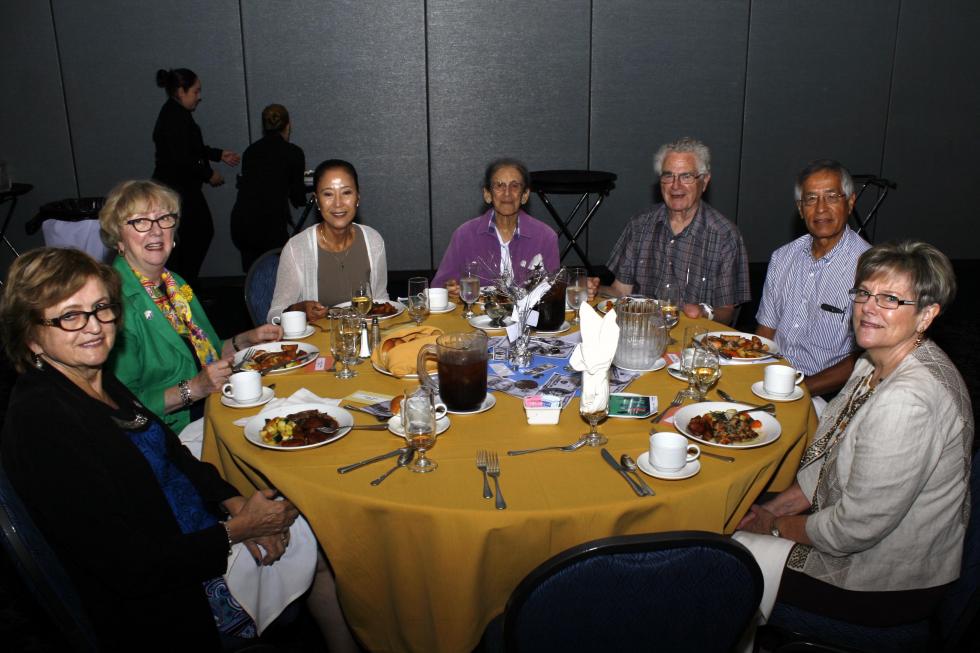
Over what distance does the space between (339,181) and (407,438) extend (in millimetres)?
1904

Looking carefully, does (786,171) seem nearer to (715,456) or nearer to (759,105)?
(759,105)

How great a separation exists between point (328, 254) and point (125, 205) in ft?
3.32

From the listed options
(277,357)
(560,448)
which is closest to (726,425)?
(560,448)

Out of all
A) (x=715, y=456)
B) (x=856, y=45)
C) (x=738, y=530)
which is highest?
(x=856, y=45)

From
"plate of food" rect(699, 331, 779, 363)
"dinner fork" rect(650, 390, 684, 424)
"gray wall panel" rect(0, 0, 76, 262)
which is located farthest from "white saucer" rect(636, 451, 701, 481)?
"gray wall panel" rect(0, 0, 76, 262)

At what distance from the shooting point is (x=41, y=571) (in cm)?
138

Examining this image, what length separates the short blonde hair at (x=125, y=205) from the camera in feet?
8.36

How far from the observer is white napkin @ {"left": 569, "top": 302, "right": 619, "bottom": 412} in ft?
6.08

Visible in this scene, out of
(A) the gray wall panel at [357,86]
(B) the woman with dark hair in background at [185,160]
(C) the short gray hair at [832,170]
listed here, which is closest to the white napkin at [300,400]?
(C) the short gray hair at [832,170]

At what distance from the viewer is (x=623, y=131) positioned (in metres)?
6.86

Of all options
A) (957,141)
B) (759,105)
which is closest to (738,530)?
(759,105)

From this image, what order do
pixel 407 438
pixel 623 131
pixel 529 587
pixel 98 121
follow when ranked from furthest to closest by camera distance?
pixel 623 131 < pixel 98 121 < pixel 407 438 < pixel 529 587

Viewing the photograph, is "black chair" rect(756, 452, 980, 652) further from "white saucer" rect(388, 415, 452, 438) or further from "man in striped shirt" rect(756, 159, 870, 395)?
"man in striped shirt" rect(756, 159, 870, 395)

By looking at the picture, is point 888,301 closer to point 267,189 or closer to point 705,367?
point 705,367
